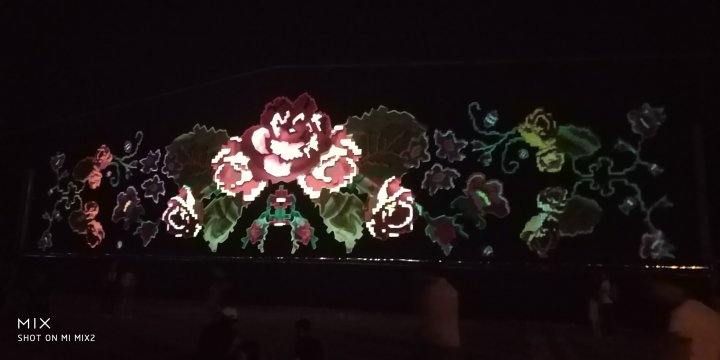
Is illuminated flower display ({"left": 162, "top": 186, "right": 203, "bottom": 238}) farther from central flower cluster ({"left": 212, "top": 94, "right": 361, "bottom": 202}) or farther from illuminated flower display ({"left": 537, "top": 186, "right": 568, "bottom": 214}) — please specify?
illuminated flower display ({"left": 537, "top": 186, "right": 568, "bottom": 214})

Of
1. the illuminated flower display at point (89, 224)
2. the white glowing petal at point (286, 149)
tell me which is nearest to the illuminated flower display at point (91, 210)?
the illuminated flower display at point (89, 224)

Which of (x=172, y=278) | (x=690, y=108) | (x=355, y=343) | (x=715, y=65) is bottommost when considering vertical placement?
(x=355, y=343)

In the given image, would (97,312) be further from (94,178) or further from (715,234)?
(715,234)

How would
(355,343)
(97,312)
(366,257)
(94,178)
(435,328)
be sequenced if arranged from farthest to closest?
(94,178), (97,312), (366,257), (355,343), (435,328)

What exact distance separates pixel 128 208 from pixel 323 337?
3.86 metres

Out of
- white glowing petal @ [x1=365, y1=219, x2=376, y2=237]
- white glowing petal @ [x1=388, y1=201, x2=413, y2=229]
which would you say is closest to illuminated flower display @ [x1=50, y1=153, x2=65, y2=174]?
white glowing petal @ [x1=365, y1=219, x2=376, y2=237]

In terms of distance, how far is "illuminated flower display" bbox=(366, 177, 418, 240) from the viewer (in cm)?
770

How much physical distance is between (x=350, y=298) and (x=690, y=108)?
4.50 m

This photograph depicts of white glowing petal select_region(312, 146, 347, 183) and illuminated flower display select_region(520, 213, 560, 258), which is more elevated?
white glowing petal select_region(312, 146, 347, 183)

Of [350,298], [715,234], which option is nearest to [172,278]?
[350,298]

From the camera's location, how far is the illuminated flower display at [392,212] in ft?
25.2

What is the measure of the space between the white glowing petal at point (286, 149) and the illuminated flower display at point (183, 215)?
1369 millimetres

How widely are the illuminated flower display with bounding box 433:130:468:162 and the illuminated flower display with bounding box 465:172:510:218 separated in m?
0.32

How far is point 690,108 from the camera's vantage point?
7117 mm
